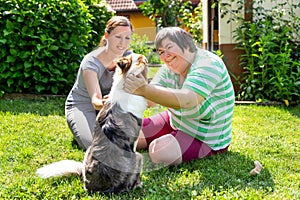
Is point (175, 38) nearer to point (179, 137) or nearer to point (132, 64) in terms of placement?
point (132, 64)

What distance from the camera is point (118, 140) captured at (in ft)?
7.36

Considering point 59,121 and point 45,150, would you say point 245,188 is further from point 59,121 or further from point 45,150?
point 59,121

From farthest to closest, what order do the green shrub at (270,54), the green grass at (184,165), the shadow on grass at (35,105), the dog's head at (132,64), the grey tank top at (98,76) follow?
the green shrub at (270,54), the shadow on grass at (35,105), the grey tank top at (98,76), the green grass at (184,165), the dog's head at (132,64)

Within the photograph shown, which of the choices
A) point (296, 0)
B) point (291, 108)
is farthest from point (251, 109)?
point (296, 0)

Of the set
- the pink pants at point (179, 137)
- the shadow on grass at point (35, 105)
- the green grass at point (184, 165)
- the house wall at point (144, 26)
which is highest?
the house wall at point (144, 26)

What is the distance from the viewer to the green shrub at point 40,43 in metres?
5.55

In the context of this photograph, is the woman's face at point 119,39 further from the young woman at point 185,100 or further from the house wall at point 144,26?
the young woman at point 185,100

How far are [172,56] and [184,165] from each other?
0.99 m

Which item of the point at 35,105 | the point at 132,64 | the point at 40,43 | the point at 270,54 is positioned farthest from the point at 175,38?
the point at 40,43

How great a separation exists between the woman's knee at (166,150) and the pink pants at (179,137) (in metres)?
Result: 0.05

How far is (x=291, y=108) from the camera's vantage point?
5250 mm

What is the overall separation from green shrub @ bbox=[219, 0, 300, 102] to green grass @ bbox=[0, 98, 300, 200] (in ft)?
2.93

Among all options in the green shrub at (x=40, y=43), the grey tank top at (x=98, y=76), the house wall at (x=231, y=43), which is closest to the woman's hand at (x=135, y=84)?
the grey tank top at (x=98, y=76)

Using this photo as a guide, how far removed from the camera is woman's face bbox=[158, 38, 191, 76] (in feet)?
7.70
